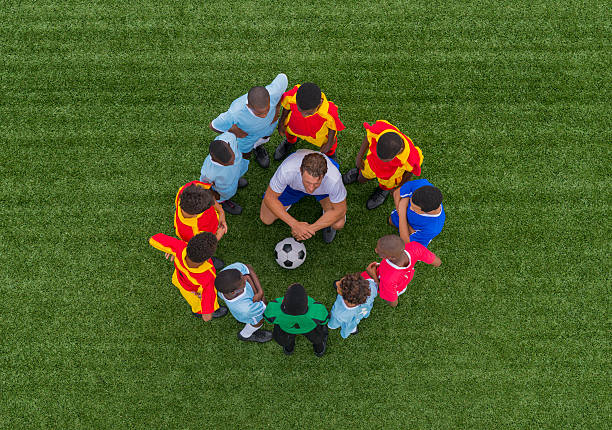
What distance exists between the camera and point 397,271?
135 inches

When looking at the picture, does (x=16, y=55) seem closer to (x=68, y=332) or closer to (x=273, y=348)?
(x=68, y=332)

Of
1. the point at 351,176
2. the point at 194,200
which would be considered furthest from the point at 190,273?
the point at 351,176

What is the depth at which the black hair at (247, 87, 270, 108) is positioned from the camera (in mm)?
3543

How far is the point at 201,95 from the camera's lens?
4797 millimetres

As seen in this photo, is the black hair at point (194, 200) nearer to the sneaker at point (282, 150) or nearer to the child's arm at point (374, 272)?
the sneaker at point (282, 150)

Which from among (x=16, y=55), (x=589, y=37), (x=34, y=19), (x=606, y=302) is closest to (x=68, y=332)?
(x=16, y=55)

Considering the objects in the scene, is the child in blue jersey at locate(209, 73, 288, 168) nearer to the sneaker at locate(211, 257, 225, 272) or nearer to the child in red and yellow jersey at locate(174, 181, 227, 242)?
the child in red and yellow jersey at locate(174, 181, 227, 242)

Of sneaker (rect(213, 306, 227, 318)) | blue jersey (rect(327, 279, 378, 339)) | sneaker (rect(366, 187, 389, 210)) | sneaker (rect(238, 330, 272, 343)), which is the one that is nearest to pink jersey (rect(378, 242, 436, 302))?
blue jersey (rect(327, 279, 378, 339))

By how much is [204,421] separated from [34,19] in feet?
16.5

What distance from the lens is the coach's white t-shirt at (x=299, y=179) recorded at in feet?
12.0

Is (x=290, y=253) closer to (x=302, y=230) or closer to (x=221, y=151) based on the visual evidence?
(x=302, y=230)

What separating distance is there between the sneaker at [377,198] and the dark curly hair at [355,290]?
55.4 inches

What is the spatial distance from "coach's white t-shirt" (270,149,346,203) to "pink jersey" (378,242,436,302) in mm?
768

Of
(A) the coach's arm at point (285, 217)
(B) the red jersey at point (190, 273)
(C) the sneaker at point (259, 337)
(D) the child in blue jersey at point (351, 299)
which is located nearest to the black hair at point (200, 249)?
(B) the red jersey at point (190, 273)
